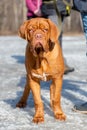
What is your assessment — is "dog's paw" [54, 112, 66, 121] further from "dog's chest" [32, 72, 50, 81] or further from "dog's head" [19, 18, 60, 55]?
"dog's head" [19, 18, 60, 55]

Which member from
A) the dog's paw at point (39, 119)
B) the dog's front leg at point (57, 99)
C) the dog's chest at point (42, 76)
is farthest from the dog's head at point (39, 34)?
the dog's paw at point (39, 119)

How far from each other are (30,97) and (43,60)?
1335mm

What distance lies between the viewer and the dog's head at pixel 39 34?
493 cm

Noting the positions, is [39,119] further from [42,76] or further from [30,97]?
[30,97]

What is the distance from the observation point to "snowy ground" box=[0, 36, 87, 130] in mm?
5207

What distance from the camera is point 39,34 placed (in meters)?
4.91

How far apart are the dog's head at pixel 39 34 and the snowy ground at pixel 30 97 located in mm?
832

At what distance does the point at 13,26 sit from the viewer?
18.0m

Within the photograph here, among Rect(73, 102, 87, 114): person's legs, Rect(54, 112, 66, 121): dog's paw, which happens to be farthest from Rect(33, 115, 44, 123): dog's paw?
Rect(73, 102, 87, 114): person's legs

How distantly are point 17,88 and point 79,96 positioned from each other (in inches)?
44.4

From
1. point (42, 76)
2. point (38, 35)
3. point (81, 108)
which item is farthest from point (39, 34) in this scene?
point (81, 108)

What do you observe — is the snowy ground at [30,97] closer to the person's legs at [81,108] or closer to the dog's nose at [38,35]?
the person's legs at [81,108]

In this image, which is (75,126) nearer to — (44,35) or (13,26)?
(44,35)

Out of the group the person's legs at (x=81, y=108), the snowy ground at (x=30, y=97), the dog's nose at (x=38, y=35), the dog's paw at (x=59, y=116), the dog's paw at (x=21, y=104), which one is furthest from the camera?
the dog's paw at (x=21, y=104)
